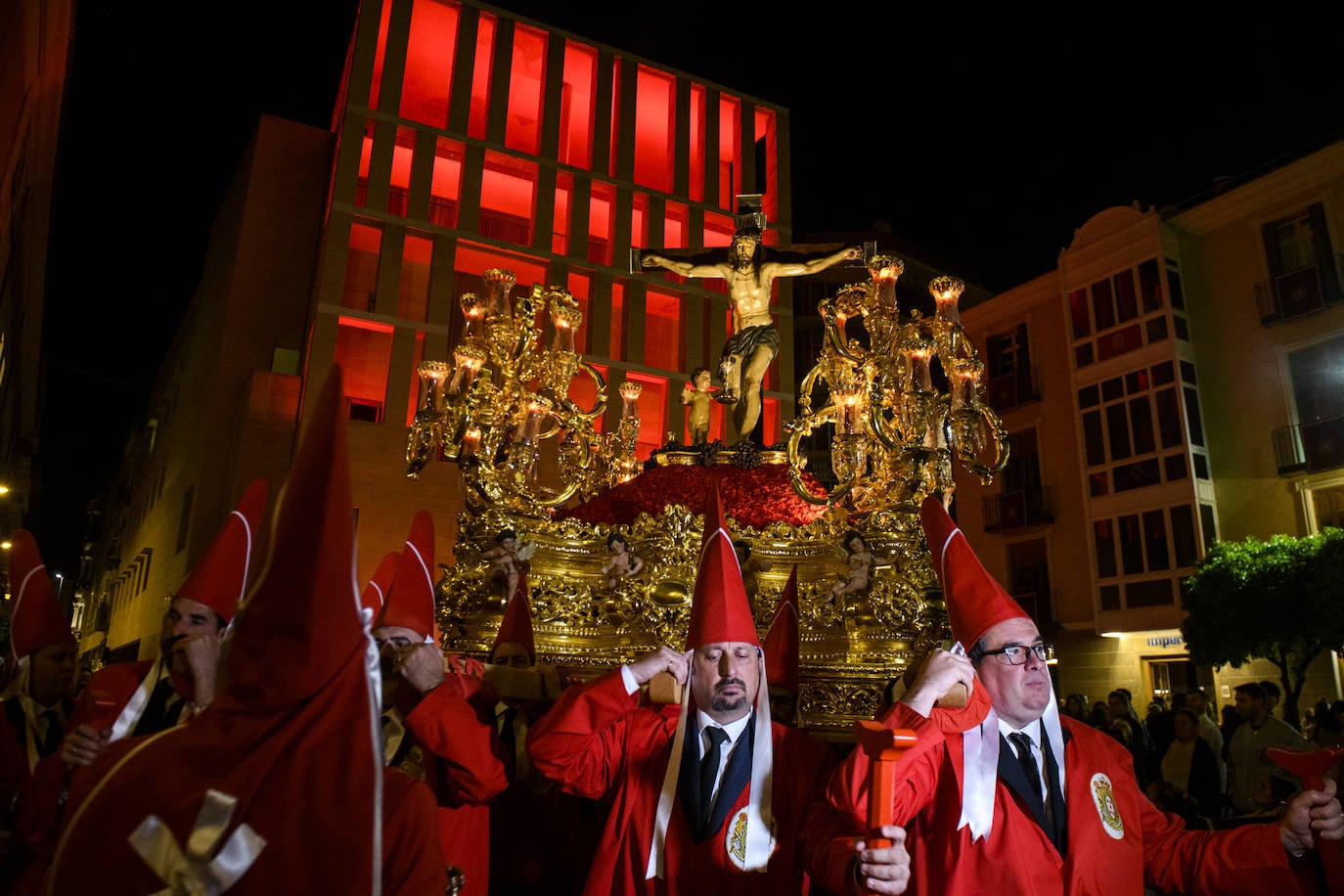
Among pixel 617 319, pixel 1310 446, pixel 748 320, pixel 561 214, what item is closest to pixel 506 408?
pixel 748 320

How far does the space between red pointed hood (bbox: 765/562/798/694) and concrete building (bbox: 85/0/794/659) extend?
12.0 metres

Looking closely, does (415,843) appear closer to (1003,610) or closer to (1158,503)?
→ (1003,610)

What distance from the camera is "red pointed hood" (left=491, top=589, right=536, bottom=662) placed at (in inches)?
179

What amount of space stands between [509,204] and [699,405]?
14.9m

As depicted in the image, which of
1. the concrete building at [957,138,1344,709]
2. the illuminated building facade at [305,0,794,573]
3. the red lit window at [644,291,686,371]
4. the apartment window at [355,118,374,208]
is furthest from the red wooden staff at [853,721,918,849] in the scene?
the red lit window at [644,291,686,371]

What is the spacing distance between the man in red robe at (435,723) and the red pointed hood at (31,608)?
134 cm

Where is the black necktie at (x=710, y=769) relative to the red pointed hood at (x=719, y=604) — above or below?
below

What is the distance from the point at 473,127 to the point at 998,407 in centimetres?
1454

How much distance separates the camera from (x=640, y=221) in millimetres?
21188

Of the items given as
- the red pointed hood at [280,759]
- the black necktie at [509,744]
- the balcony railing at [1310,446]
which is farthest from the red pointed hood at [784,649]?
the balcony railing at [1310,446]

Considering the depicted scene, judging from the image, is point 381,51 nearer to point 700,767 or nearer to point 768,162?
point 768,162

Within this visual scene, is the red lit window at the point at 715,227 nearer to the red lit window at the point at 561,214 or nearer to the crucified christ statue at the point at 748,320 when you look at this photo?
the red lit window at the point at 561,214

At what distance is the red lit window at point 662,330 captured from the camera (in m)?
20.9

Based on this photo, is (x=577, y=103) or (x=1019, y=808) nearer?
(x=1019, y=808)
